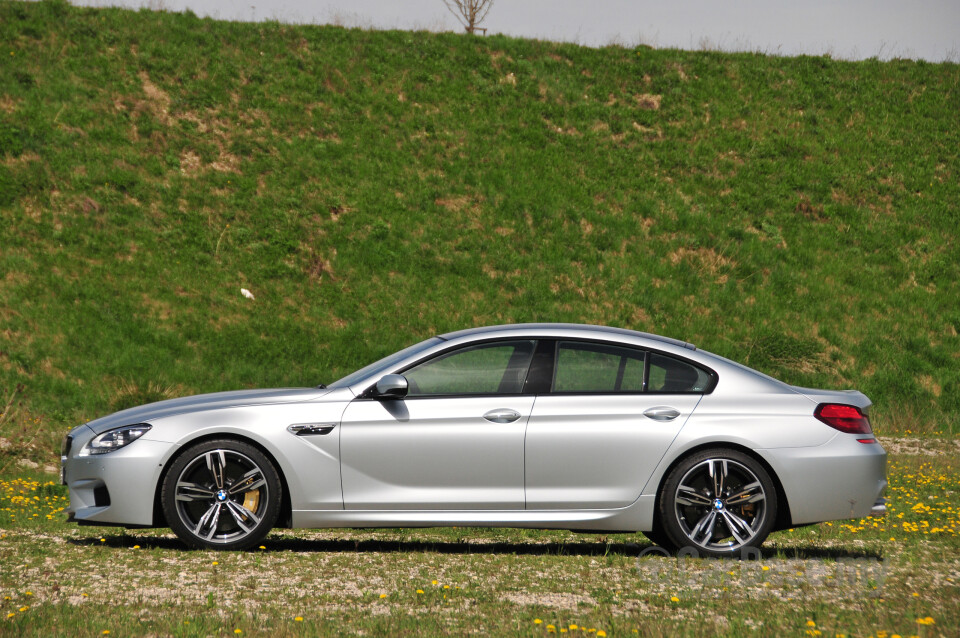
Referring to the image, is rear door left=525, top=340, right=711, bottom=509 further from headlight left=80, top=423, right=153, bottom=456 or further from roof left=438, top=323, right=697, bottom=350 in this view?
headlight left=80, top=423, right=153, bottom=456

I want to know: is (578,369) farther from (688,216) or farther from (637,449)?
(688,216)

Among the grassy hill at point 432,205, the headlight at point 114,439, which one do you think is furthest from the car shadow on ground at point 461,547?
the grassy hill at point 432,205

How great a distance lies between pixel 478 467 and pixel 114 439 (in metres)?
2.51

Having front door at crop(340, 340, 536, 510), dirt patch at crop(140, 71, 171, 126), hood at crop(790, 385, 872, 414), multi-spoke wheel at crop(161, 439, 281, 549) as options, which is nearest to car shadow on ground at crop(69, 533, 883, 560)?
multi-spoke wheel at crop(161, 439, 281, 549)

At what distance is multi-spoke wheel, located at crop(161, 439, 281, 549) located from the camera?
20.6 ft

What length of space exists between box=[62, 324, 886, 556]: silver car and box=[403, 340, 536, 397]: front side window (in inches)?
1.4

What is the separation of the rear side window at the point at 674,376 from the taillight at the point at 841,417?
0.78m

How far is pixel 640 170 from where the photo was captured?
2561 centimetres

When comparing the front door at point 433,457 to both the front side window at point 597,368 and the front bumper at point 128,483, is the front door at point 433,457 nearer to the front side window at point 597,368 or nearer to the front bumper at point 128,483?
the front side window at point 597,368

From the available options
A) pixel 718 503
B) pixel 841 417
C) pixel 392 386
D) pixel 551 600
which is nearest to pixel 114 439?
pixel 392 386

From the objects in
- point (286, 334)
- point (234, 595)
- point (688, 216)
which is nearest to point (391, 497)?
point (234, 595)

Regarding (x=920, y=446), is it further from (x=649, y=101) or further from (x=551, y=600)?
(x=649, y=101)

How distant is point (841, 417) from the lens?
6473 mm

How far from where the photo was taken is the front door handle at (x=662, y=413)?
6.39 meters
